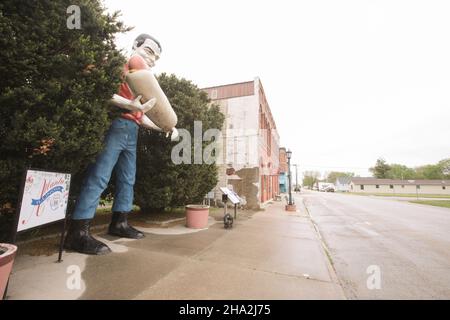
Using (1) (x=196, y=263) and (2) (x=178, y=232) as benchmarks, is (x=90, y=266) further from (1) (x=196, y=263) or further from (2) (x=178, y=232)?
(2) (x=178, y=232)

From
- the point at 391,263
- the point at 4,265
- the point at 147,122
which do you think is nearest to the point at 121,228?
the point at 147,122

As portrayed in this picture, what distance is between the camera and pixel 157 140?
7035mm

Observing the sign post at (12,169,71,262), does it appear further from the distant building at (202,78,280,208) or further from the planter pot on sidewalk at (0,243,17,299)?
the distant building at (202,78,280,208)

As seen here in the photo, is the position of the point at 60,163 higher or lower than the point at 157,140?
lower

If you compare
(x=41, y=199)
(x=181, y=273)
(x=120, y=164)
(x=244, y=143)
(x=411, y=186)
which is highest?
(x=244, y=143)

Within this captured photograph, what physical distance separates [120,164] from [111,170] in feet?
1.94

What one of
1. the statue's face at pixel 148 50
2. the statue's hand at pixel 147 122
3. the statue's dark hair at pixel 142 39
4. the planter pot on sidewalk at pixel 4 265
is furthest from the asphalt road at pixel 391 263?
the statue's dark hair at pixel 142 39

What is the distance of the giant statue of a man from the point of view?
4080 millimetres

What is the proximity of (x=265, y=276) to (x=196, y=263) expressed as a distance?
3.93 feet

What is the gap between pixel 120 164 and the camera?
5117mm

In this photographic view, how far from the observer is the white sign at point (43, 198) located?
2.71m

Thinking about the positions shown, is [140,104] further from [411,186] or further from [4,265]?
[411,186]
